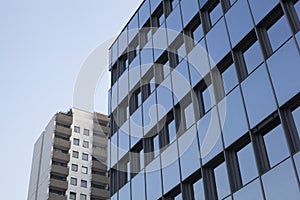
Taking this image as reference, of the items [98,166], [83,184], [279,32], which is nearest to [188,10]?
[279,32]

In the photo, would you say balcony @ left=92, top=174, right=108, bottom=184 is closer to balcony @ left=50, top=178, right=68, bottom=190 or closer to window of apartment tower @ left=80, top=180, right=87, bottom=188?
window of apartment tower @ left=80, top=180, right=87, bottom=188

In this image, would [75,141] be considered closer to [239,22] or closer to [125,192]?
[125,192]

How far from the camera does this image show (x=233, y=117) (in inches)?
742

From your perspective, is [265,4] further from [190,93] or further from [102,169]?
[102,169]

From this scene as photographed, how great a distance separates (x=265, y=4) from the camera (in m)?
19.0

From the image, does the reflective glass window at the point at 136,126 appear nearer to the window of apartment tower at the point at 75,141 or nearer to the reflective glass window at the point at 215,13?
the reflective glass window at the point at 215,13

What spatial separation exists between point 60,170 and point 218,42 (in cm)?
6387

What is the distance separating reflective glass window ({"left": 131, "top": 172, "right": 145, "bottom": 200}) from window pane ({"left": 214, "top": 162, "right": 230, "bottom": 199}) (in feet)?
20.5

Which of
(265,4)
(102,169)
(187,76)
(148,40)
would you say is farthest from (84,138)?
(265,4)

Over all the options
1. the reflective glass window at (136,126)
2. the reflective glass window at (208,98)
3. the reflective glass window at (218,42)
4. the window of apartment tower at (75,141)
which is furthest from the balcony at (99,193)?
the reflective glass window at (218,42)

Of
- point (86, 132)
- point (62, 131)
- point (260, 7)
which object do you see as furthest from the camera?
point (86, 132)

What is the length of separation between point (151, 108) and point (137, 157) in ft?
10.4

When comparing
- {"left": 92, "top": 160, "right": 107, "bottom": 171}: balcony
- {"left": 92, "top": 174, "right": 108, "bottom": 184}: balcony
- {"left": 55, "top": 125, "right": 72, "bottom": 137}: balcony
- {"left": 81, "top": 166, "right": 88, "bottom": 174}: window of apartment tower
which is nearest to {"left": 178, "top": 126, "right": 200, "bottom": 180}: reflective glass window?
{"left": 92, "top": 174, "right": 108, "bottom": 184}: balcony

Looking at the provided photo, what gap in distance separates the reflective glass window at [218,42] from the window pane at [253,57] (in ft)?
4.01
